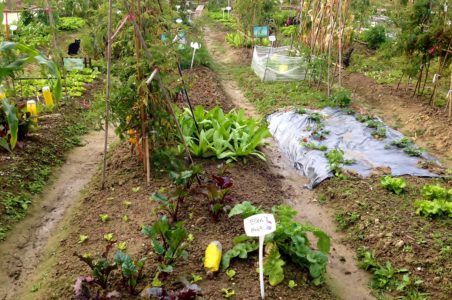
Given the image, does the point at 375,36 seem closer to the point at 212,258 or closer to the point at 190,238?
the point at 190,238

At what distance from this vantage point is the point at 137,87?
4.34m

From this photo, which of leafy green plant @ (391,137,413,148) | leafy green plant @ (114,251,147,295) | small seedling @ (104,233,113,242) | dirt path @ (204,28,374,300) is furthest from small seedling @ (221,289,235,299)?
leafy green plant @ (391,137,413,148)

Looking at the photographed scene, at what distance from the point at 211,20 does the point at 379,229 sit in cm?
1356

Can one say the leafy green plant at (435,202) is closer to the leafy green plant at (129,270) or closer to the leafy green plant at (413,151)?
the leafy green plant at (413,151)

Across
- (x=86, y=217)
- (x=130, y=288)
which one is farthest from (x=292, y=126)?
(x=130, y=288)

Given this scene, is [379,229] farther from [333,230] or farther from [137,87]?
[137,87]

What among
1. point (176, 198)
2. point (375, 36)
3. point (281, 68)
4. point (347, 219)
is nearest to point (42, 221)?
point (176, 198)

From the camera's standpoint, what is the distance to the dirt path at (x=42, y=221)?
3.77 m

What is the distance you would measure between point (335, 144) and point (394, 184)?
1.47m

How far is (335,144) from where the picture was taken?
629 cm

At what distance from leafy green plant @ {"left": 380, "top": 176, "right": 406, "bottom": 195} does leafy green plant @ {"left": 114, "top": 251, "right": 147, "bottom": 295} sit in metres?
3.05

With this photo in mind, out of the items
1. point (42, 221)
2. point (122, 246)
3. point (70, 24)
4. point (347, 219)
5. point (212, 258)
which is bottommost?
point (42, 221)

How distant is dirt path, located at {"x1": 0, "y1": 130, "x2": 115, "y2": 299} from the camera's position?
377 centimetres

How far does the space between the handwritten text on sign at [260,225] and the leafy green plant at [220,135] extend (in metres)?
2.32
